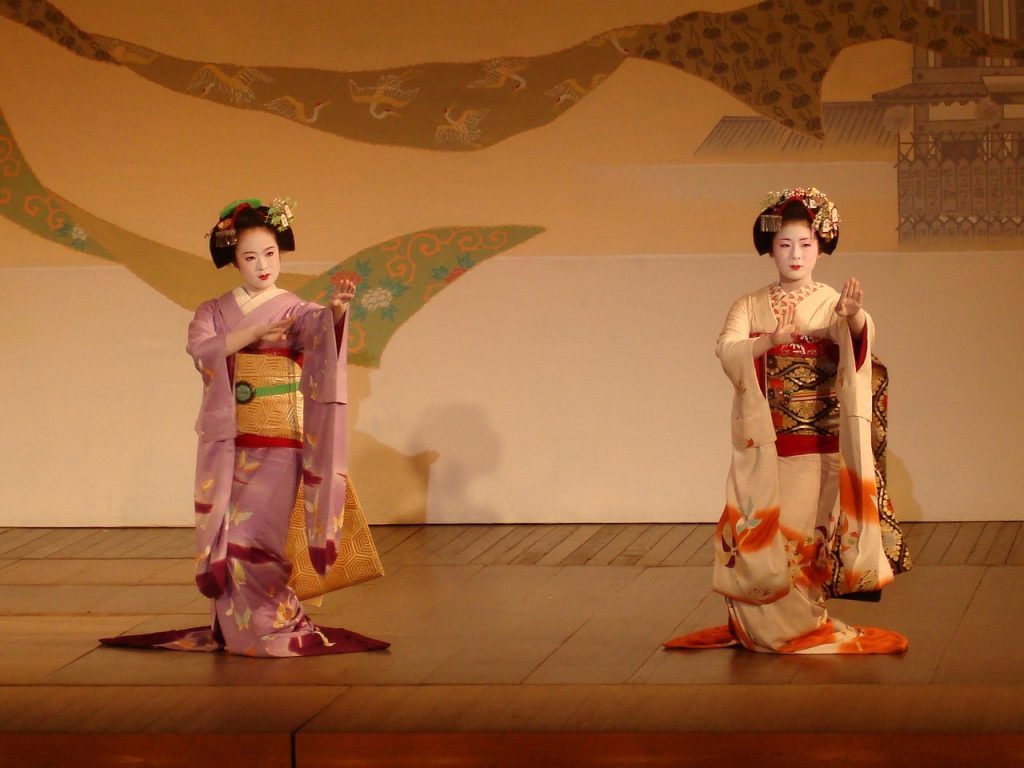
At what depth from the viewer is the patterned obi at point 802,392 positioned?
4262 millimetres

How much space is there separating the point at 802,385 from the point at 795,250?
37cm

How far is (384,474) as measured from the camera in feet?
22.9

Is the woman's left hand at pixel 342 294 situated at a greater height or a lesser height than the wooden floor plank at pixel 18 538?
greater

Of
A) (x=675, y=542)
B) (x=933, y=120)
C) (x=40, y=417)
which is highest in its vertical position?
(x=933, y=120)

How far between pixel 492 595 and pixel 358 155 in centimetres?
240

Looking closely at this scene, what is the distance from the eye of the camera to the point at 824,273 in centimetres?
667

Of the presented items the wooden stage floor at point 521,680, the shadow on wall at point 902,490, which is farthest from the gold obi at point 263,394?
the shadow on wall at point 902,490

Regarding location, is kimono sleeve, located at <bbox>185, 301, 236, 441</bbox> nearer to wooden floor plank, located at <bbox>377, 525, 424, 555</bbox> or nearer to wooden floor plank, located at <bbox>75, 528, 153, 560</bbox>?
wooden floor plank, located at <bbox>377, 525, 424, 555</bbox>

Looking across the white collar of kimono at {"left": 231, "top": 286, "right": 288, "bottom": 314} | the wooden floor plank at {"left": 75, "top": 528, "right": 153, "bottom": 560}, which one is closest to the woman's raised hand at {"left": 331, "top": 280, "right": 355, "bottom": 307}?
the white collar of kimono at {"left": 231, "top": 286, "right": 288, "bottom": 314}

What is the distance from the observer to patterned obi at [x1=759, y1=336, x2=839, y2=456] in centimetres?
426

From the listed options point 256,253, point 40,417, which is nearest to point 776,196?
point 256,253

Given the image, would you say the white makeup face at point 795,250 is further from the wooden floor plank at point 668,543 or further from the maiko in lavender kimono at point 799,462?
the wooden floor plank at point 668,543

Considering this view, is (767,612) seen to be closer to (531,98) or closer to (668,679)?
(668,679)

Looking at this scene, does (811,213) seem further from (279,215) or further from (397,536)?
(397,536)
